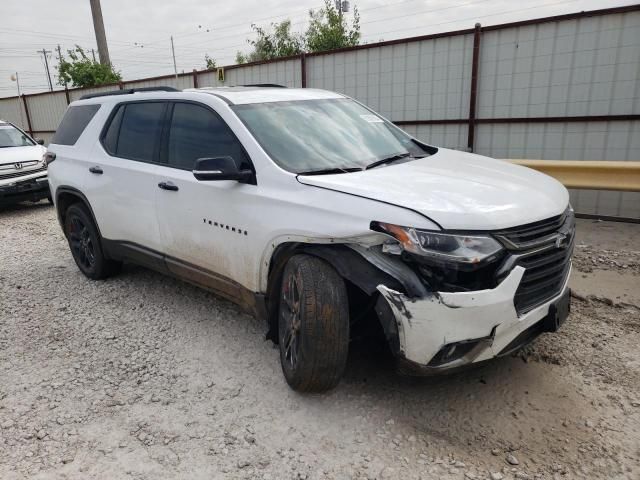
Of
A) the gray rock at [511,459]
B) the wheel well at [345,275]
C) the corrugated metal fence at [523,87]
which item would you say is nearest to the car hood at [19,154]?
the corrugated metal fence at [523,87]

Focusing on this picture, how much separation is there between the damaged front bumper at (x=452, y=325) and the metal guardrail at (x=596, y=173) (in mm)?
3988

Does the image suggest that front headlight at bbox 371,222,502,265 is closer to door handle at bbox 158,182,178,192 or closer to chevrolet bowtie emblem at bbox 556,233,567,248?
chevrolet bowtie emblem at bbox 556,233,567,248

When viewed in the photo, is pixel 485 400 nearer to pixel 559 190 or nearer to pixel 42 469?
pixel 559 190

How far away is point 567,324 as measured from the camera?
12.7ft

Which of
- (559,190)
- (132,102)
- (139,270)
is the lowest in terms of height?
(139,270)

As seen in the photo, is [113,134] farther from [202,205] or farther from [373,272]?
[373,272]

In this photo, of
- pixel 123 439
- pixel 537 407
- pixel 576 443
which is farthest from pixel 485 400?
pixel 123 439

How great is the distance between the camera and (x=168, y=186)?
152 inches

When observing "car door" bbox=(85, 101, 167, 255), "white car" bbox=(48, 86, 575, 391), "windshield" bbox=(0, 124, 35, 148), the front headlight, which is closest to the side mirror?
"white car" bbox=(48, 86, 575, 391)

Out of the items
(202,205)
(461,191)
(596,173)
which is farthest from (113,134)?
(596,173)

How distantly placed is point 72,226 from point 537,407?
4.60 metres

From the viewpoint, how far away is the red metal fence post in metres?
7.30

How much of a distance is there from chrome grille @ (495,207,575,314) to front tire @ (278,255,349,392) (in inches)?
34.2

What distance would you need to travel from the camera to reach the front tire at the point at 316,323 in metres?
2.79
